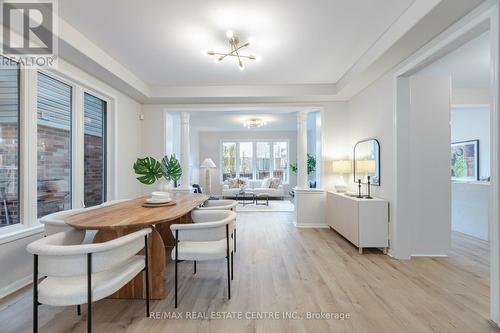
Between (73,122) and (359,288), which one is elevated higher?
(73,122)

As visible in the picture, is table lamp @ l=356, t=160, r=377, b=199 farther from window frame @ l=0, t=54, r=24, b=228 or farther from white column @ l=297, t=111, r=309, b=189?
window frame @ l=0, t=54, r=24, b=228

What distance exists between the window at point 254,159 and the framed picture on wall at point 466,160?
17.6 ft

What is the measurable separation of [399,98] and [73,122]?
4396 mm

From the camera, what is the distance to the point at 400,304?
79.0 inches

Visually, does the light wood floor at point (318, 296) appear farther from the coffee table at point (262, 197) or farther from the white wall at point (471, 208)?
→ the coffee table at point (262, 197)

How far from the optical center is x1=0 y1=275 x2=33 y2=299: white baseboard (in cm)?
210

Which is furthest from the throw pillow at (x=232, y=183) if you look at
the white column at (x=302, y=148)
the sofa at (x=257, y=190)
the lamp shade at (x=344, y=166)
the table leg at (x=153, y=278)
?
the table leg at (x=153, y=278)

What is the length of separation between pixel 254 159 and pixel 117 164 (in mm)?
6109

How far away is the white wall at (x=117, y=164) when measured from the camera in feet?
7.06

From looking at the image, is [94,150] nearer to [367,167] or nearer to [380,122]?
[367,167]

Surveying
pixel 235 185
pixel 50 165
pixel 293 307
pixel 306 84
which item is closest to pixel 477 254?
pixel 293 307

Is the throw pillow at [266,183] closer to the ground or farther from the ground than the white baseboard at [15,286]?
farther from the ground

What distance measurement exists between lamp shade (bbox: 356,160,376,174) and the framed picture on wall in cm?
283

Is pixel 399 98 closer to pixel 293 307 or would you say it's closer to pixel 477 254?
pixel 477 254
